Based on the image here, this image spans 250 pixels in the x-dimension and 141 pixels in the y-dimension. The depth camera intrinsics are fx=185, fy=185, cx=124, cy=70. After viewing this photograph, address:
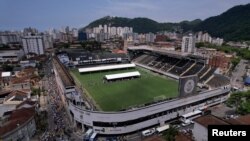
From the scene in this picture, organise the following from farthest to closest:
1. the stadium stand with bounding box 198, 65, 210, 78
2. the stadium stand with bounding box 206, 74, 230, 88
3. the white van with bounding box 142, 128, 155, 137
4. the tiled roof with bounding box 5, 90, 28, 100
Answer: the stadium stand with bounding box 198, 65, 210, 78, the stadium stand with bounding box 206, 74, 230, 88, the tiled roof with bounding box 5, 90, 28, 100, the white van with bounding box 142, 128, 155, 137

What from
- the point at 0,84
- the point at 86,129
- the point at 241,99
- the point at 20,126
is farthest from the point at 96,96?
the point at 0,84

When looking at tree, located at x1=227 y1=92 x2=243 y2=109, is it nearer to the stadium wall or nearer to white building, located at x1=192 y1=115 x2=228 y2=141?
the stadium wall

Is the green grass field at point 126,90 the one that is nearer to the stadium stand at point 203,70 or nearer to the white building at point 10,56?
the stadium stand at point 203,70

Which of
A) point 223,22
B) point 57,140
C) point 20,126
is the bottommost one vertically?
point 57,140

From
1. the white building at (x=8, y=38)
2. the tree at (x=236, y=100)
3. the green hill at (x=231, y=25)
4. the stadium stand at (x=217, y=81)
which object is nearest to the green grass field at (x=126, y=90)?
the stadium stand at (x=217, y=81)

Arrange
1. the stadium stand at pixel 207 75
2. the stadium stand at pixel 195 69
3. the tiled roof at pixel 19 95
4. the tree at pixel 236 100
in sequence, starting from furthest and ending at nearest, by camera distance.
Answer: the stadium stand at pixel 195 69
the stadium stand at pixel 207 75
the tiled roof at pixel 19 95
the tree at pixel 236 100

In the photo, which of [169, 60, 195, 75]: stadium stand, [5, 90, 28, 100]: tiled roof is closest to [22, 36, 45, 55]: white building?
[5, 90, 28, 100]: tiled roof

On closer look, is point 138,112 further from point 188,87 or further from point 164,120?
point 188,87
